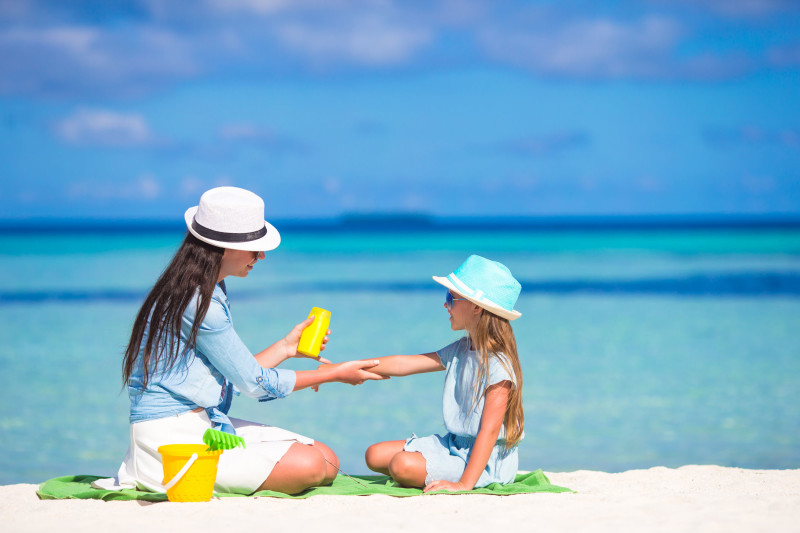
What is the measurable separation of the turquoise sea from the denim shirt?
166 centimetres

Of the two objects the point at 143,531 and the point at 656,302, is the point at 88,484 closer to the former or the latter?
the point at 143,531

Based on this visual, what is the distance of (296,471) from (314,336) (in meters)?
0.71

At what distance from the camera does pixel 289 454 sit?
3916mm

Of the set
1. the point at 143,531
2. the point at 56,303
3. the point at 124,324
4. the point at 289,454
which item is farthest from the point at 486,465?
the point at 56,303

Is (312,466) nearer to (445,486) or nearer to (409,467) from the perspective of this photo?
(409,467)

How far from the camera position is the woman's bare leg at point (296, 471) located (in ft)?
12.7

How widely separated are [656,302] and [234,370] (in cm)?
1428

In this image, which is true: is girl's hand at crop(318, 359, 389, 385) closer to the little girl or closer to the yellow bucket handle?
the little girl

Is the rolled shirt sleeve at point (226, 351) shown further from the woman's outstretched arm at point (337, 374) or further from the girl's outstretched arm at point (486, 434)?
the girl's outstretched arm at point (486, 434)

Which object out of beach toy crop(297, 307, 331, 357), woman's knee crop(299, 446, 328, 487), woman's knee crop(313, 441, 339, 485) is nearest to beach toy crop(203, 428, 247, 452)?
woman's knee crop(299, 446, 328, 487)

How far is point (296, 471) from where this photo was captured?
389 cm

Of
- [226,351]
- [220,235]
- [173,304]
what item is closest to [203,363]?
[226,351]

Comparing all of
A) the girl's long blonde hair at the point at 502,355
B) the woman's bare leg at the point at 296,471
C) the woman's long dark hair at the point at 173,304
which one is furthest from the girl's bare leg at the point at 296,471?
the girl's long blonde hair at the point at 502,355

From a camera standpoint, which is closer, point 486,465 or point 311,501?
point 311,501
